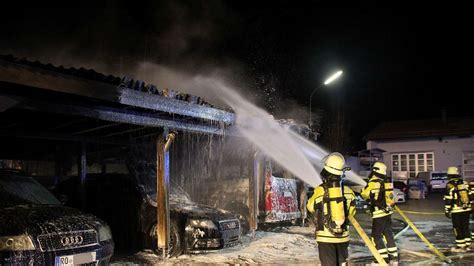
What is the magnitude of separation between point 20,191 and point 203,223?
3.62 m

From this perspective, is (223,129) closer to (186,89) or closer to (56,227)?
(186,89)

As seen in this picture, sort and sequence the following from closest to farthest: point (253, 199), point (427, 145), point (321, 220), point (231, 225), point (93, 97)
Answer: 1. point (321, 220)
2. point (93, 97)
3. point (231, 225)
4. point (253, 199)
5. point (427, 145)

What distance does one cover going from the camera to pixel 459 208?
1094 centimetres

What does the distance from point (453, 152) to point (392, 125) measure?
7.38 meters

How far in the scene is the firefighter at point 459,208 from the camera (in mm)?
10750

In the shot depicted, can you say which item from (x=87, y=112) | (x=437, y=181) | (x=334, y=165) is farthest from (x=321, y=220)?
(x=437, y=181)

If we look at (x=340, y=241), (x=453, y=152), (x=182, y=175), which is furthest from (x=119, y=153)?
(x=453, y=152)

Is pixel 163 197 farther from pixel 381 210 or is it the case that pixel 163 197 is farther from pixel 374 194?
pixel 381 210

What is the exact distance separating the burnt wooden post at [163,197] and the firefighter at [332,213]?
381 cm

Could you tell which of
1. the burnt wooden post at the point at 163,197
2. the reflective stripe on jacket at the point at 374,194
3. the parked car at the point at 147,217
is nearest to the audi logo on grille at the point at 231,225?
the parked car at the point at 147,217

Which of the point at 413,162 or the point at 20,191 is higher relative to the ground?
the point at 20,191

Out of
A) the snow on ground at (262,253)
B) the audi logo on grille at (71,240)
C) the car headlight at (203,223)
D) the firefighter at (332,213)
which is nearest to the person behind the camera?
A: the audi logo on grille at (71,240)

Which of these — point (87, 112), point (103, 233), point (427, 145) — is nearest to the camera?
point (103, 233)

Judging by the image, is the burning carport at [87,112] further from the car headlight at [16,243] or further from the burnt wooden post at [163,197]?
the car headlight at [16,243]
